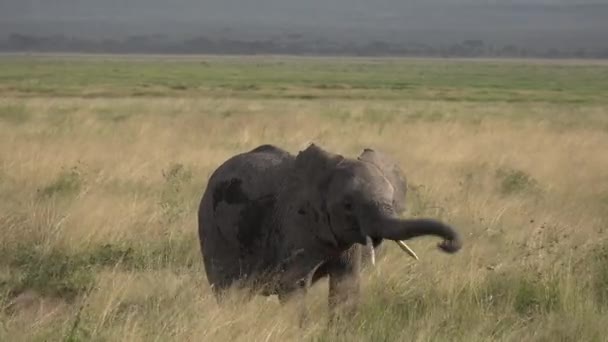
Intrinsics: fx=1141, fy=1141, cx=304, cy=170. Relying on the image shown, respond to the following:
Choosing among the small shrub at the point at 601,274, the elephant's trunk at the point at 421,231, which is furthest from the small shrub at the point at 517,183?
the elephant's trunk at the point at 421,231

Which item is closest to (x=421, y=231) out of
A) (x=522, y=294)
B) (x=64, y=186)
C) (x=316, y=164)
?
(x=316, y=164)

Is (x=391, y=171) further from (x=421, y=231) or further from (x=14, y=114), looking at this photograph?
(x=14, y=114)

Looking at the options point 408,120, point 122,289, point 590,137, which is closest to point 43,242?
point 122,289

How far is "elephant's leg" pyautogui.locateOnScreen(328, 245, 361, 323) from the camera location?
6.44 m

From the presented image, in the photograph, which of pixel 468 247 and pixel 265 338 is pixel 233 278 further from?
pixel 468 247

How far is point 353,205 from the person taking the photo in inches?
231

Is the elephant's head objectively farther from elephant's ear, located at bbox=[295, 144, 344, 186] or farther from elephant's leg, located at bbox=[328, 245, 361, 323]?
elephant's leg, located at bbox=[328, 245, 361, 323]

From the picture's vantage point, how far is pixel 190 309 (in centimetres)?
647

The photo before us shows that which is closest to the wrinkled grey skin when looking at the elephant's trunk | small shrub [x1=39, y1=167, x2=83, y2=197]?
the elephant's trunk

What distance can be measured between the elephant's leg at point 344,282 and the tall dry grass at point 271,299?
0.35 ft

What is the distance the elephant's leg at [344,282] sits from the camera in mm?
6441

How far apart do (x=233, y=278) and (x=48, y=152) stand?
8690 millimetres

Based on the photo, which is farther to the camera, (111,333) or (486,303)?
(486,303)

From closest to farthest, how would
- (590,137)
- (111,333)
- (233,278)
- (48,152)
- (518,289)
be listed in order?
(111,333), (233,278), (518,289), (48,152), (590,137)
